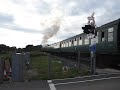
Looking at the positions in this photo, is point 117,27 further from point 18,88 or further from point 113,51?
point 18,88

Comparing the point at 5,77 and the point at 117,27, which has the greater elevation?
the point at 117,27

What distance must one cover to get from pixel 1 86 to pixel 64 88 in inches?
110

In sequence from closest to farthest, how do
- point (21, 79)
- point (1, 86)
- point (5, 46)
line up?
point (1, 86)
point (21, 79)
point (5, 46)

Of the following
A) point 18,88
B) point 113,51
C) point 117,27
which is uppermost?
point 117,27

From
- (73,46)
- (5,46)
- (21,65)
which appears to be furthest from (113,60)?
(5,46)

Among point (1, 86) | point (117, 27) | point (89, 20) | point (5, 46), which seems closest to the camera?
point (1, 86)

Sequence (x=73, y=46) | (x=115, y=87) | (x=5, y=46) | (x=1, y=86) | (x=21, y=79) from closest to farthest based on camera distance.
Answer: (x=115, y=87)
(x=1, y=86)
(x=21, y=79)
(x=73, y=46)
(x=5, y=46)

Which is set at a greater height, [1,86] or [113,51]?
[113,51]

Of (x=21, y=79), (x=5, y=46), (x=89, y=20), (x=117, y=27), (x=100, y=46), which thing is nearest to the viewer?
(x=21, y=79)

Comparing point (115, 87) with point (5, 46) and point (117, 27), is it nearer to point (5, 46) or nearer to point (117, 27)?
point (117, 27)

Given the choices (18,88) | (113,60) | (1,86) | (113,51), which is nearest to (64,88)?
(18,88)

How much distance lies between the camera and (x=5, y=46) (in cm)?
8531

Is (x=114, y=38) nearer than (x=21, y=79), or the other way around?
(x=21, y=79)

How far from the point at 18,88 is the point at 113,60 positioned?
1168 centimetres
